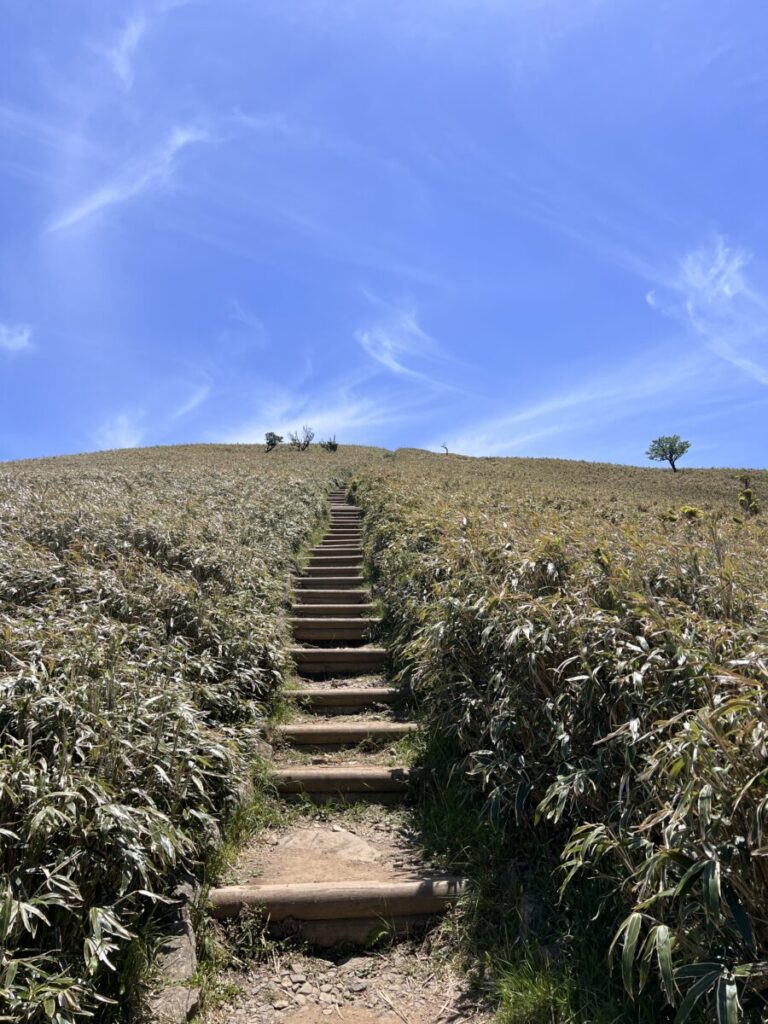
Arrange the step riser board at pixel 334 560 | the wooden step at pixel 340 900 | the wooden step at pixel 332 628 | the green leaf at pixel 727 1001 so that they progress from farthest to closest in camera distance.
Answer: the step riser board at pixel 334 560 → the wooden step at pixel 332 628 → the wooden step at pixel 340 900 → the green leaf at pixel 727 1001

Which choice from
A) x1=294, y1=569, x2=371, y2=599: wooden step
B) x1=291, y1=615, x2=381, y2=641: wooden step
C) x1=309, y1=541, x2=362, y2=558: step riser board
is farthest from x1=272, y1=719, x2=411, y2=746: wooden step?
x1=309, y1=541, x2=362, y2=558: step riser board

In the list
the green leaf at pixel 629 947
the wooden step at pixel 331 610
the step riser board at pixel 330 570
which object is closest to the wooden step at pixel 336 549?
the step riser board at pixel 330 570

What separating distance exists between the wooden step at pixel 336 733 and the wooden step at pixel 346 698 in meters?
0.56

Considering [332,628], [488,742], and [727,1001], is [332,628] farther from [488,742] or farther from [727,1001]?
[727,1001]

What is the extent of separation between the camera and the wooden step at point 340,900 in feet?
10.6

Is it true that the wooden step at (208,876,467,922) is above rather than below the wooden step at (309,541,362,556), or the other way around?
below

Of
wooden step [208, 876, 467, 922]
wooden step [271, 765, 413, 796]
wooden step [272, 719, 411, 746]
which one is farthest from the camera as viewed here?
wooden step [272, 719, 411, 746]

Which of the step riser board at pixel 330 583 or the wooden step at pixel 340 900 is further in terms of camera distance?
the step riser board at pixel 330 583

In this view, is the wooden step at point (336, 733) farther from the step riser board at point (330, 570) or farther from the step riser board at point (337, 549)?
the step riser board at point (337, 549)

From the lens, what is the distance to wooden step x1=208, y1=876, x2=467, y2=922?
127 inches

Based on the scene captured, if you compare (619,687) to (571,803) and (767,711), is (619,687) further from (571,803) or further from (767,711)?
(767,711)

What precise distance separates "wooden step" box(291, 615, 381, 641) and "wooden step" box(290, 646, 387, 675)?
0.76 m

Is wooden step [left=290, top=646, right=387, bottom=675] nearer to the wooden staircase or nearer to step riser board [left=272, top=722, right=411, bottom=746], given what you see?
the wooden staircase

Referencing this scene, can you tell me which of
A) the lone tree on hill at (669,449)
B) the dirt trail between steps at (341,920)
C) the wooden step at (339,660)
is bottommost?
the dirt trail between steps at (341,920)
